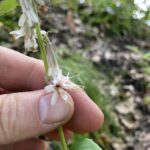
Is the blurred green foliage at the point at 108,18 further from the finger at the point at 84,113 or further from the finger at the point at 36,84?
the finger at the point at 84,113

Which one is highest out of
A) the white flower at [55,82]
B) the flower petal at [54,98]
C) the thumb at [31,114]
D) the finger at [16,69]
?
the white flower at [55,82]

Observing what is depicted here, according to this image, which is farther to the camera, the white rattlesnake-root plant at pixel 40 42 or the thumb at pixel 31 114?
the thumb at pixel 31 114

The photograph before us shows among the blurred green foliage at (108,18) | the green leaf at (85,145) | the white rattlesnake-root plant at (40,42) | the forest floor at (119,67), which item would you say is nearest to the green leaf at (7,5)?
the white rattlesnake-root plant at (40,42)

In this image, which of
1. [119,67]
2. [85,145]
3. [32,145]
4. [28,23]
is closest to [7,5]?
[28,23]

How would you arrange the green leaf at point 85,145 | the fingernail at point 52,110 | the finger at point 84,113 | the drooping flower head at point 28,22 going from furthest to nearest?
1. the finger at point 84,113
2. the green leaf at point 85,145
3. the fingernail at point 52,110
4. the drooping flower head at point 28,22

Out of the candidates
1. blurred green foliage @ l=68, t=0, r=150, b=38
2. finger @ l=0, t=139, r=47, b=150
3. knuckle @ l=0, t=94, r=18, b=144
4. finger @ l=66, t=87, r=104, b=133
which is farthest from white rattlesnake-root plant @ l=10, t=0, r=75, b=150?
blurred green foliage @ l=68, t=0, r=150, b=38

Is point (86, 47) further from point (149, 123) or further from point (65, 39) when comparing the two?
point (149, 123)

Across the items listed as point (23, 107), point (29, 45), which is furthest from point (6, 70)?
point (29, 45)
